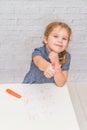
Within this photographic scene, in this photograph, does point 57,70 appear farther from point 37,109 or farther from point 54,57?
point 37,109

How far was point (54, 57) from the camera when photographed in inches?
49.4

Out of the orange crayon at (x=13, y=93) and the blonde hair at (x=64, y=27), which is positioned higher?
the blonde hair at (x=64, y=27)

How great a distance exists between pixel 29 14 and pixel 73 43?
30 cm

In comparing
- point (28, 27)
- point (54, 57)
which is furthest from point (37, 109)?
point (28, 27)

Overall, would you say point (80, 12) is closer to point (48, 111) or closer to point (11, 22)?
point (11, 22)

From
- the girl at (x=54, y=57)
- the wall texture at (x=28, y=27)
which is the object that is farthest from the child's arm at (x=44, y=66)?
the wall texture at (x=28, y=27)

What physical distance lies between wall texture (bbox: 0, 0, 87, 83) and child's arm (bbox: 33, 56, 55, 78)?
0.34 metres

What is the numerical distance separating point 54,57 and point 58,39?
93 mm

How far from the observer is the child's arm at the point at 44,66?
1.20m

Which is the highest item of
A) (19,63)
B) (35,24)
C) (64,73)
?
(35,24)

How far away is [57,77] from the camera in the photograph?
4.24 ft

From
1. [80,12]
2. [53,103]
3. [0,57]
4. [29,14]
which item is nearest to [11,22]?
[29,14]

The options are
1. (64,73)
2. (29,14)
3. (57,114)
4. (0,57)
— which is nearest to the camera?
(57,114)

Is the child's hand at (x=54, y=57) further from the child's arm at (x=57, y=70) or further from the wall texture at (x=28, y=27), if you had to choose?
the wall texture at (x=28, y=27)
